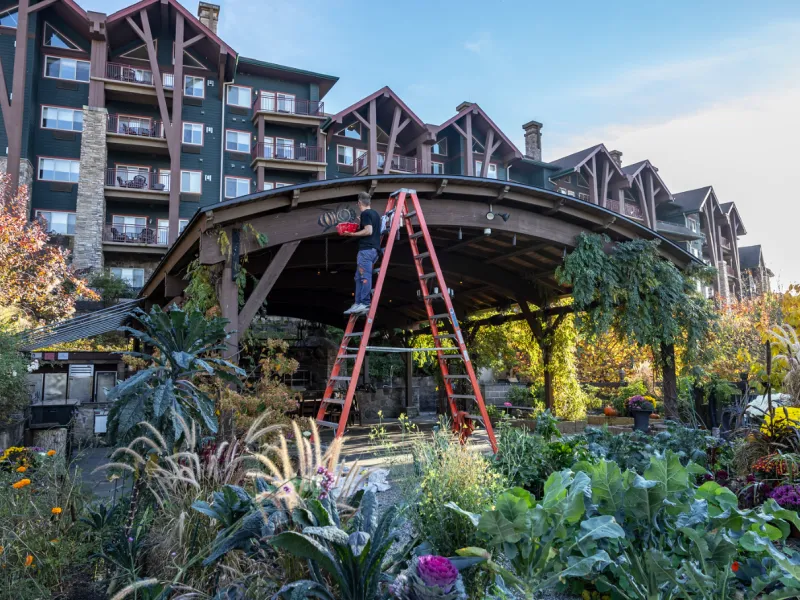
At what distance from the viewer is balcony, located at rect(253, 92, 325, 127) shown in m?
24.5

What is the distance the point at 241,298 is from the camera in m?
7.36

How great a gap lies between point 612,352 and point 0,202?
59.4ft

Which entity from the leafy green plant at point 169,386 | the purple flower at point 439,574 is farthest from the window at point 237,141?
the purple flower at point 439,574

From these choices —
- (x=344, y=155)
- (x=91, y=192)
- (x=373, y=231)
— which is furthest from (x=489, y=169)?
(x=373, y=231)

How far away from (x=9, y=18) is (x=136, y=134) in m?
6.01

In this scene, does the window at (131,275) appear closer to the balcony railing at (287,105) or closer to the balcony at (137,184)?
the balcony at (137,184)

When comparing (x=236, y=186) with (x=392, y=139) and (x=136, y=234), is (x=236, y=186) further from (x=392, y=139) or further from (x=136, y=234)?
(x=392, y=139)

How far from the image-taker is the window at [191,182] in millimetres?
23906

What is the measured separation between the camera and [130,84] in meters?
22.6

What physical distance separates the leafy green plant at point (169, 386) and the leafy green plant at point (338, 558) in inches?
57.1

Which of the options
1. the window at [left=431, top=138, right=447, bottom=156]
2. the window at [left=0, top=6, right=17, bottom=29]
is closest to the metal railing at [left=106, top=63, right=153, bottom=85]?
the window at [left=0, top=6, right=17, bottom=29]

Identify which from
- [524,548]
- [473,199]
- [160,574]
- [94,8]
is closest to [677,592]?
[524,548]

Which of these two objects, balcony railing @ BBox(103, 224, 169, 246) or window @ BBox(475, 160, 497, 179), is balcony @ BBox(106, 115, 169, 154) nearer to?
balcony railing @ BBox(103, 224, 169, 246)

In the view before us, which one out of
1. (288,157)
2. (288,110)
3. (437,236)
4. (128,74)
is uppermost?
(128,74)
